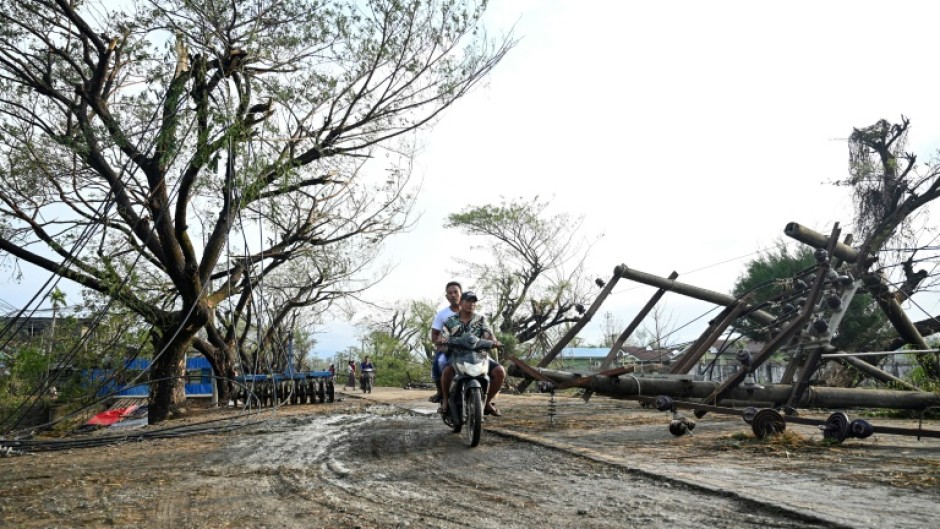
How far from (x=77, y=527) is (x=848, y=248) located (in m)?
9.89

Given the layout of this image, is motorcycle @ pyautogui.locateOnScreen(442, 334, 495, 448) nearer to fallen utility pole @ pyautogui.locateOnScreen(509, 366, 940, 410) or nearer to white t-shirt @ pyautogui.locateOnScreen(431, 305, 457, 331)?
white t-shirt @ pyautogui.locateOnScreen(431, 305, 457, 331)

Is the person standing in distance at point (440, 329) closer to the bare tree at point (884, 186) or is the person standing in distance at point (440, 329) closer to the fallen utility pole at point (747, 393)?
the fallen utility pole at point (747, 393)

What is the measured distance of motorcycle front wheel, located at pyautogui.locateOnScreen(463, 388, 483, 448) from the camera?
5941 millimetres

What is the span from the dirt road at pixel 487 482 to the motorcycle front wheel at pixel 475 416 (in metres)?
0.13

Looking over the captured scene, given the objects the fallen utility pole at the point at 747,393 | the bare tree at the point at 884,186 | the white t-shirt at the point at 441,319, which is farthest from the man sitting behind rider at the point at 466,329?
the bare tree at the point at 884,186

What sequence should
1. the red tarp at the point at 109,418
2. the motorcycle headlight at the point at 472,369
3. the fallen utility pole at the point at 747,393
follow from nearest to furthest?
the motorcycle headlight at the point at 472,369 → the fallen utility pole at the point at 747,393 → the red tarp at the point at 109,418

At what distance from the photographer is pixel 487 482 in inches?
172

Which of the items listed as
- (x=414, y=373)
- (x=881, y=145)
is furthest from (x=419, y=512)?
(x=414, y=373)

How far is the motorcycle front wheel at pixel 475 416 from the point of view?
5.94 metres

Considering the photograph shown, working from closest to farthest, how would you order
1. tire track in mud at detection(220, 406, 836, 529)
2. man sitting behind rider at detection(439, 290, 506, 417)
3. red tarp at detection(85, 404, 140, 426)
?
tire track in mud at detection(220, 406, 836, 529), man sitting behind rider at detection(439, 290, 506, 417), red tarp at detection(85, 404, 140, 426)

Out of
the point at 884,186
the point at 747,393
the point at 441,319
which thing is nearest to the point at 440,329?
the point at 441,319

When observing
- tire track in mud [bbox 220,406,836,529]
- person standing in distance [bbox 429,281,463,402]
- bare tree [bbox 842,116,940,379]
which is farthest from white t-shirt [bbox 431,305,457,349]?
bare tree [bbox 842,116,940,379]

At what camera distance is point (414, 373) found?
4022 cm

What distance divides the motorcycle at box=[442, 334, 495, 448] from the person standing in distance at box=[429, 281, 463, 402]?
0.81 feet
